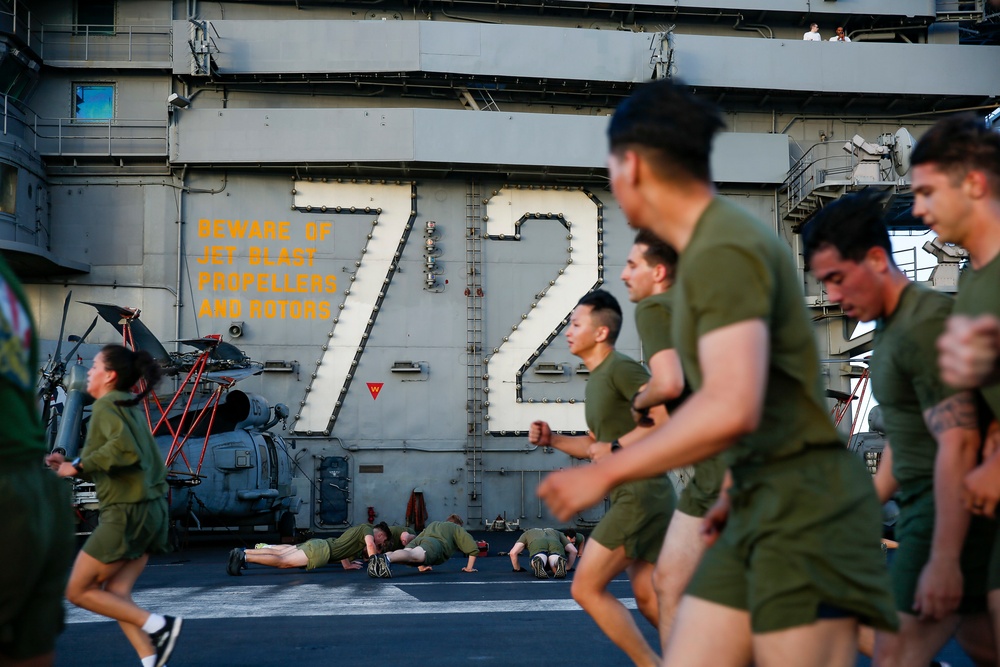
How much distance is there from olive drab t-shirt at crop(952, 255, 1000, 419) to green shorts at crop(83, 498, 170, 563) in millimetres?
4675

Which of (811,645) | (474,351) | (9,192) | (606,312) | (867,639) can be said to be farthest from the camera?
(474,351)

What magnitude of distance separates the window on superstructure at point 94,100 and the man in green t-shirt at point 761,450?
73.3 feet

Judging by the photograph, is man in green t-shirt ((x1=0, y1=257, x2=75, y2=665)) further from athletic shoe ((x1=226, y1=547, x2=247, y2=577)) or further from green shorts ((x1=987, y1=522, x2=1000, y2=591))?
athletic shoe ((x1=226, y1=547, x2=247, y2=577))

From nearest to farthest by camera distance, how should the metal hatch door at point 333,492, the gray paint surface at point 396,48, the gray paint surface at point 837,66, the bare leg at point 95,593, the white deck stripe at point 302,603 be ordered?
the bare leg at point 95,593, the white deck stripe at point 302,603, the metal hatch door at point 333,492, the gray paint surface at point 396,48, the gray paint surface at point 837,66

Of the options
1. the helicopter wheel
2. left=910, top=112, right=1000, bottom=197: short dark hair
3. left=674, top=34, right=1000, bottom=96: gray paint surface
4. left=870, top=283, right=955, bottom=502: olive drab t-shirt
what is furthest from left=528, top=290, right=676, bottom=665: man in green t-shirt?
left=674, top=34, right=1000, bottom=96: gray paint surface

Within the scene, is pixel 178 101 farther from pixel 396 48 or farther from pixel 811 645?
pixel 811 645

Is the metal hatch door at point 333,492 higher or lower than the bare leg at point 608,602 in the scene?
lower

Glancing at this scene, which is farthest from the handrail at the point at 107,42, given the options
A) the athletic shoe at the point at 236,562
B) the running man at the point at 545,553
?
the running man at the point at 545,553

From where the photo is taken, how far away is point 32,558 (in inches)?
106

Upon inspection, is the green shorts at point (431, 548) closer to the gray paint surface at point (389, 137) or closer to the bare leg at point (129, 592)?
the bare leg at point (129, 592)

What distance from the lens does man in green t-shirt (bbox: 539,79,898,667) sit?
2.34 meters

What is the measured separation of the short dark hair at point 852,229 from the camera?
3445 millimetres

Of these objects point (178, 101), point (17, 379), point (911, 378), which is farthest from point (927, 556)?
point (178, 101)

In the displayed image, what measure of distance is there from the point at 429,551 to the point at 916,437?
9314 millimetres
